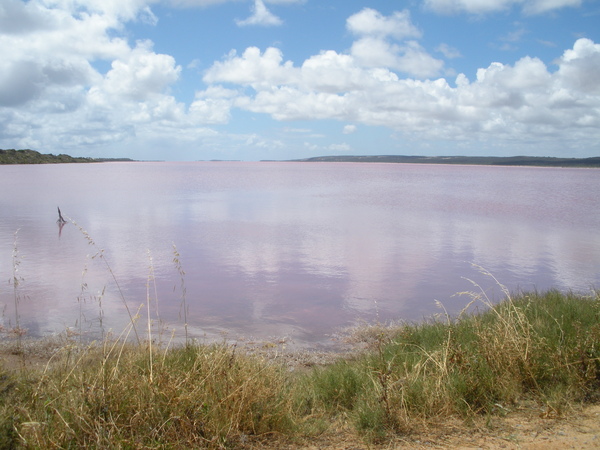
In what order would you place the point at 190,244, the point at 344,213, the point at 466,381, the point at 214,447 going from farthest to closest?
the point at 344,213 → the point at 190,244 → the point at 466,381 → the point at 214,447

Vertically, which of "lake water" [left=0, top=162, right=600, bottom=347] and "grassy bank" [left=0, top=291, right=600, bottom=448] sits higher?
"grassy bank" [left=0, top=291, right=600, bottom=448]

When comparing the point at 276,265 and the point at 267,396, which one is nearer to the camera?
the point at 267,396

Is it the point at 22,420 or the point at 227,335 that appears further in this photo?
the point at 227,335

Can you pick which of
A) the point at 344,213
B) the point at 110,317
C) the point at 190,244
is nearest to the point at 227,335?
the point at 110,317

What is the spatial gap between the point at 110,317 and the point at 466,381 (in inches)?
288

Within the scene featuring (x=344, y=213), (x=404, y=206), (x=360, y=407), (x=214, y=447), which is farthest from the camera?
(x=404, y=206)

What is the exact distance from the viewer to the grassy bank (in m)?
3.45

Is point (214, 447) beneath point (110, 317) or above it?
above

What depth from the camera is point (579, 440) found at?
3.68 m

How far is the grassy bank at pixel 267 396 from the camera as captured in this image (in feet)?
11.3

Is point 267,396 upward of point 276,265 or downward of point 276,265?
upward

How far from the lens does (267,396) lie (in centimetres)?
411

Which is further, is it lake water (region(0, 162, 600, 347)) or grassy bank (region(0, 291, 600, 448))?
lake water (region(0, 162, 600, 347))

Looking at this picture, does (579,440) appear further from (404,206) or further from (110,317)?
(404,206)
